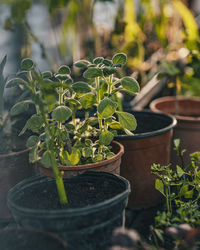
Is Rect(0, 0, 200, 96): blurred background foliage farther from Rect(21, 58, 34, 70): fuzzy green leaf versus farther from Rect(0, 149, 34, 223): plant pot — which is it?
Rect(21, 58, 34, 70): fuzzy green leaf

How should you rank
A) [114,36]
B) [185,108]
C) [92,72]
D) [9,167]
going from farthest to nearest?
[114,36] < [185,108] < [9,167] < [92,72]

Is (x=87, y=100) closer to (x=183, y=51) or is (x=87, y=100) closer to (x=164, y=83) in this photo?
(x=164, y=83)

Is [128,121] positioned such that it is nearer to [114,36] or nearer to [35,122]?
[35,122]

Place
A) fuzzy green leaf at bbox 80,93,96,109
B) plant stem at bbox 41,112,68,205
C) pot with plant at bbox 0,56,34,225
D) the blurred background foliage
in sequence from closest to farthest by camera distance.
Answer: plant stem at bbox 41,112,68,205, fuzzy green leaf at bbox 80,93,96,109, pot with plant at bbox 0,56,34,225, the blurred background foliage

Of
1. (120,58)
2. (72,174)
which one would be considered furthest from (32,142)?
(120,58)

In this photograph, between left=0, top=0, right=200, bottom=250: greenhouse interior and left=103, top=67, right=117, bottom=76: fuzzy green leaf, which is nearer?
left=0, top=0, right=200, bottom=250: greenhouse interior

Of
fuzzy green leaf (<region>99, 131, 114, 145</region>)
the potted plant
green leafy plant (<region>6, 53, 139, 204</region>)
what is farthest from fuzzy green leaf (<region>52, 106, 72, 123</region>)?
the potted plant

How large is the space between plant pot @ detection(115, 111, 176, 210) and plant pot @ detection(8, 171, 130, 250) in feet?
1.26

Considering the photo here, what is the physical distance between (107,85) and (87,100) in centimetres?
9

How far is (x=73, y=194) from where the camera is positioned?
1130 millimetres

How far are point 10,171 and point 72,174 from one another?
1.12 feet

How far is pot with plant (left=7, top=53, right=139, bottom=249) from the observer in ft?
3.06

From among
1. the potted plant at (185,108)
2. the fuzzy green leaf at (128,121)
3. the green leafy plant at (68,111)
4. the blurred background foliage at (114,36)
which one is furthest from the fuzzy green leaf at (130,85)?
the blurred background foliage at (114,36)

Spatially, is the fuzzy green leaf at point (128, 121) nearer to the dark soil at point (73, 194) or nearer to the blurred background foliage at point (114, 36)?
the dark soil at point (73, 194)
